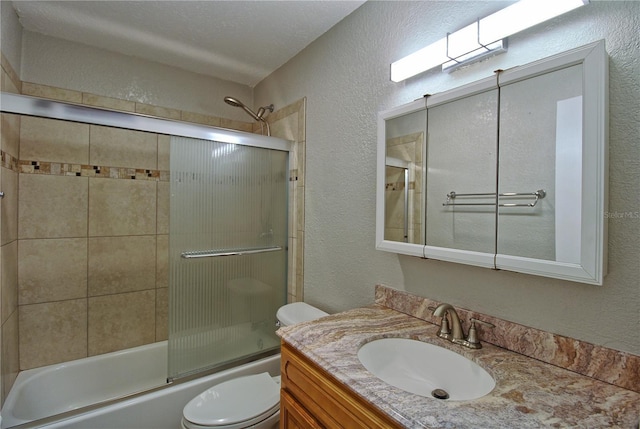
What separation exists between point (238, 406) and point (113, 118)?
1528 mm

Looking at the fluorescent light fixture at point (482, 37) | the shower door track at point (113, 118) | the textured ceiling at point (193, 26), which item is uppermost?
the textured ceiling at point (193, 26)

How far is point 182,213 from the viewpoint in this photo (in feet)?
5.74

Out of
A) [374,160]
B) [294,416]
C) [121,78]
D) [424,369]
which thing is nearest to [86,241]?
[121,78]

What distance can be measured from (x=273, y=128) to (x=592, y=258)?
217cm

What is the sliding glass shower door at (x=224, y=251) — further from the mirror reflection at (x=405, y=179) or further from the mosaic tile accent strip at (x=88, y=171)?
the mirror reflection at (x=405, y=179)

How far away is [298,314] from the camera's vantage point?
1.88 meters

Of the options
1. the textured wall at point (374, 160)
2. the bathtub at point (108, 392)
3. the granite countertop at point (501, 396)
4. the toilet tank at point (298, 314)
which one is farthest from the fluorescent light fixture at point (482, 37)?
the bathtub at point (108, 392)

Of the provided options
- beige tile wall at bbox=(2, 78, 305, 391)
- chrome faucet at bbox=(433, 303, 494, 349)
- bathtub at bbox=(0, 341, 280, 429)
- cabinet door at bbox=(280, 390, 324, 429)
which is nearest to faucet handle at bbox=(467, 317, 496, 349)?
chrome faucet at bbox=(433, 303, 494, 349)

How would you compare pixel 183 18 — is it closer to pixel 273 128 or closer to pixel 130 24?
pixel 130 24

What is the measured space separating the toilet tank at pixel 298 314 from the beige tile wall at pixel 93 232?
0.25 metres

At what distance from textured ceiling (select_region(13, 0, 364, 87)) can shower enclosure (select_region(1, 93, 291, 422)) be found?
0.59 metres

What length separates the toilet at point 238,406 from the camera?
136 centimetres

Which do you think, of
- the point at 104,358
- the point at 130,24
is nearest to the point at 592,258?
the point at 130,24

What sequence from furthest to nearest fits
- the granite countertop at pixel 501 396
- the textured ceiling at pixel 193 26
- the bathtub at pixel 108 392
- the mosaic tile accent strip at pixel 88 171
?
the mosaic tile accent strip at pixel 88 171
the textured ceiling at pixel 193 26
the bathtub at pixel 108 392
the granite countertop at pixel 501 396
